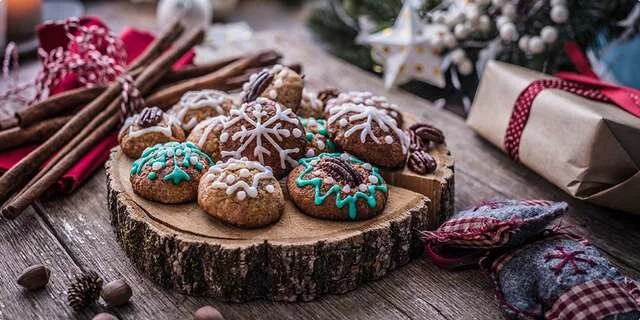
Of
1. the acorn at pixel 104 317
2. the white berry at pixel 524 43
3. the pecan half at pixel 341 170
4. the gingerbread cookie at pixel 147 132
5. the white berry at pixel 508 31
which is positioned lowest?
the acorn at pixel 104 317

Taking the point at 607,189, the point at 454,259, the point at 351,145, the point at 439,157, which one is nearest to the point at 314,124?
the point at 351,145

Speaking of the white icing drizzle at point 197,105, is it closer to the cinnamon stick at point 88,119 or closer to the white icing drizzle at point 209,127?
the white icing drizzle at point 209,127

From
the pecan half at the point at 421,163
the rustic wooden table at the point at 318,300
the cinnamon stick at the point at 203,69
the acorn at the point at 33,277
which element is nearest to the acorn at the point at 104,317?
the rustic wooden table at the point at 318,300

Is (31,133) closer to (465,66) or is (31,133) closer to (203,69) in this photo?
(203,69)

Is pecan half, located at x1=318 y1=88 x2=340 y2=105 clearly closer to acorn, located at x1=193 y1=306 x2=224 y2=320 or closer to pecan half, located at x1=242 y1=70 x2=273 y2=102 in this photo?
pecan half, located at x1=242 y1=70 x2=273 y2=102

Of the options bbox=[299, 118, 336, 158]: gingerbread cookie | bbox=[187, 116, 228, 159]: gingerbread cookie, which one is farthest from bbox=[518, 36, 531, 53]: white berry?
bbox=[187, 116, 228, 159]: gingerbread cookie

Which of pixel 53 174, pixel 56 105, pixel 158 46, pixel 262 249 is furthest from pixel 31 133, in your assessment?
pixel 262 249

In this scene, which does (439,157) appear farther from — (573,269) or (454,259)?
(573,269)
